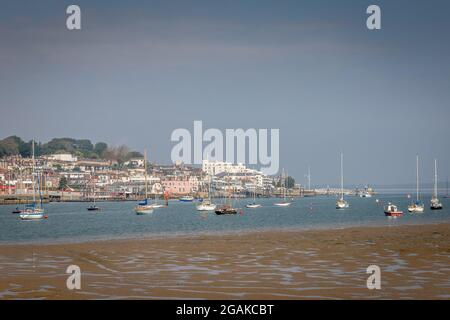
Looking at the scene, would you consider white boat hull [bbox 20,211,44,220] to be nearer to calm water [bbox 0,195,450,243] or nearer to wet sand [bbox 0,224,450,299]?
calm water [bbox 0,195,450,243]

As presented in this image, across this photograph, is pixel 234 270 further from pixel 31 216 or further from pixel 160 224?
pixel 31 216

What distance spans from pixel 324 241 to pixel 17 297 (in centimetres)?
2391

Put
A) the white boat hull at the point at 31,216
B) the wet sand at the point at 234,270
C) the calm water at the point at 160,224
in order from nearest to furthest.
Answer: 1. the wet sand at the point at 234,270
2. the calm water at the point at 160,224
3. the white boat hull at the point at 31,216

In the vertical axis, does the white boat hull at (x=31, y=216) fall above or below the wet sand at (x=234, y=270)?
below

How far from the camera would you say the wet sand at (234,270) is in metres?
19.7

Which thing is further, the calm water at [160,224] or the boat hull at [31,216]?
the boat hull at [31,216]

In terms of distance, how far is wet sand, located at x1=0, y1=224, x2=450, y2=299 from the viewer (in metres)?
19.7

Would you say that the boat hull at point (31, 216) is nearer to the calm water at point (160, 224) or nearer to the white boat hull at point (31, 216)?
the white boat hull at point (31, 216)

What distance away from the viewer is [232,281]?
22156 mm

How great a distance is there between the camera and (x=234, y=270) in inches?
990

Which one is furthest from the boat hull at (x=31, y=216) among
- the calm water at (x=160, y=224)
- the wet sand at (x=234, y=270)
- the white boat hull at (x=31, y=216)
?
the wet sand at (x=234, y=270)

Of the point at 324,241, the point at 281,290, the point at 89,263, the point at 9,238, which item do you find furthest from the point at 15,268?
the point at 9,238

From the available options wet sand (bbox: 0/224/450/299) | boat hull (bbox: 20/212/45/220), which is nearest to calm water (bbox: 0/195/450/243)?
boat hull (bbox: 20/212/45/220)

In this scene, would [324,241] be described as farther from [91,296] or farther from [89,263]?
[91,296]
